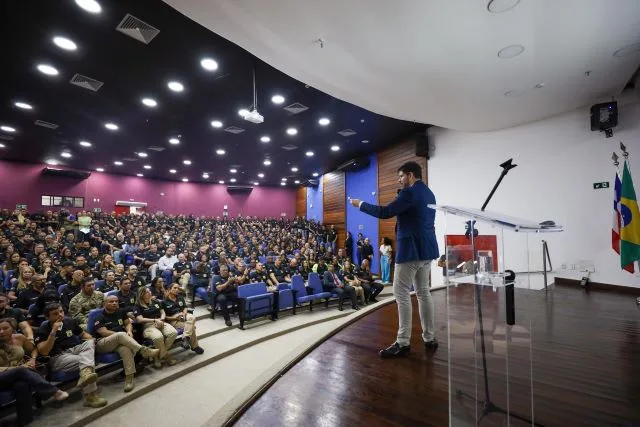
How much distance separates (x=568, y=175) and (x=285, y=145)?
20.6 feet

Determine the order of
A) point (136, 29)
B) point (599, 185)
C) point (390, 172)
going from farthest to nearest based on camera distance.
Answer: point (390, 172) → point (599, 185) → point (136, 29)

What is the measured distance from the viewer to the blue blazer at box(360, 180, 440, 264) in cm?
177

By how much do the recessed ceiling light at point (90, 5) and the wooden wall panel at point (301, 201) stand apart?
11946 mm

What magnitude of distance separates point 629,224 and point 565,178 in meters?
1.18

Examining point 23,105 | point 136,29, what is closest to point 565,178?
point 136,29

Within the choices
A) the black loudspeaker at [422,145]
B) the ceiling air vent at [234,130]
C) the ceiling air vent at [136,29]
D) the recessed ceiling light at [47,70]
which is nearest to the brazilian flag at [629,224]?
the black loudspeaker at [422,145]

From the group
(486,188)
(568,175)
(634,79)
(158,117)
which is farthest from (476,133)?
(158,117)

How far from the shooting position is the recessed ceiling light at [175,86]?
4.68 metres

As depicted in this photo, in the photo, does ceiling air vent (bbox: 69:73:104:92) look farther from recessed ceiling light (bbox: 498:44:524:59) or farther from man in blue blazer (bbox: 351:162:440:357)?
recessed ceiling light (bbox: 498:44:524:59)

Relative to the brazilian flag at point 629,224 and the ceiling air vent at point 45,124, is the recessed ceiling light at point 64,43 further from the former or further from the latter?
the brazilian flag at point 629,224

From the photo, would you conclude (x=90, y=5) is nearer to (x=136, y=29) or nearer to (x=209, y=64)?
(x=136, y=29)

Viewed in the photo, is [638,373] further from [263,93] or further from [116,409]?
[263,93]

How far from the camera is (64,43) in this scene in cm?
367

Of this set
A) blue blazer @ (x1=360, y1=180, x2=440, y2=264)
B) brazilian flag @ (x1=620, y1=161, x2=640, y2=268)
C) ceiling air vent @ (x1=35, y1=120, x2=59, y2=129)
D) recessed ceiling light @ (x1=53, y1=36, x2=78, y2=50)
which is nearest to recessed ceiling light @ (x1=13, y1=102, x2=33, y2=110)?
ceiling air vent @ (x1=35, y1=120, x2=59, y2=129)
